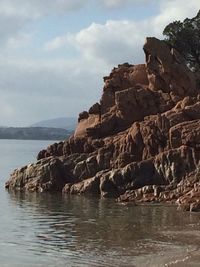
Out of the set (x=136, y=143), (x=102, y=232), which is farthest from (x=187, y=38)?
(x=102, y=232)

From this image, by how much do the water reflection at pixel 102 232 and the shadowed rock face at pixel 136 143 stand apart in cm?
436

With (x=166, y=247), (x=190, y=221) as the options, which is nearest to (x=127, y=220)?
(x=190, y=221)

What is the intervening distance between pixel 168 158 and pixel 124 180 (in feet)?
16.1

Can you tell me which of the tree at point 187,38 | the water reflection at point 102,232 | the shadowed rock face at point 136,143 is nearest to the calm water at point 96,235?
the water reflection at point 102,232

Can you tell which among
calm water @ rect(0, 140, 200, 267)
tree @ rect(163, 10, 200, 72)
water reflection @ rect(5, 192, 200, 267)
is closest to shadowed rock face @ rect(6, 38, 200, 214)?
water reflection @ rect(5, 192, 200, 267)

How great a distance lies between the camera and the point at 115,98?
67.5 meters

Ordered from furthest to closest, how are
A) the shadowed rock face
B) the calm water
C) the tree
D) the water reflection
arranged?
the tree → the shadowed rock face → the water reflection → the calm water

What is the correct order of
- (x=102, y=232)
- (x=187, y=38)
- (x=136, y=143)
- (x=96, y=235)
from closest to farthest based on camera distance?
1. (x=96, y=235)
2. (x=102, y=232)
3. (x=136, y=143)
4. (x=187, y=38)

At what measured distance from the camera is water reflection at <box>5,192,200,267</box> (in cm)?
2852

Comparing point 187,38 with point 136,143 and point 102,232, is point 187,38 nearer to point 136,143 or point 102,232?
point 136,143

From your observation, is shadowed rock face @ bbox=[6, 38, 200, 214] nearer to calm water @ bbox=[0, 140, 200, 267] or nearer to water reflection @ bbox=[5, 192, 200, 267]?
water reflection @ bbox=[5, 192, 200, 267]

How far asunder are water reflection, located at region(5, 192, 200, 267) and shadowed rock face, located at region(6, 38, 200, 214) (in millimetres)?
4360

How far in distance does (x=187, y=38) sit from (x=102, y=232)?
47.8 meters

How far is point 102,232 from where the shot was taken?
36.2m
